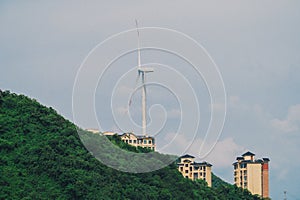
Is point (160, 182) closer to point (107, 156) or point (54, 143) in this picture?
point (107, 156)

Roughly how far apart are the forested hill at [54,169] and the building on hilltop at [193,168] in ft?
23.5

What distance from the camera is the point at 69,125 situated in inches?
1496

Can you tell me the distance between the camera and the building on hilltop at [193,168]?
159ft

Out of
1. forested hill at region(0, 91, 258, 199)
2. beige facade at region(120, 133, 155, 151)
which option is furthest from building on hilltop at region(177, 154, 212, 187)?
forested hill at region(0, 91, 258, 199)

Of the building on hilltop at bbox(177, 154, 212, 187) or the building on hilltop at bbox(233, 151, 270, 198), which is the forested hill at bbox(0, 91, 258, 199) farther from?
the building on hilltop at bbox(233, 151, 270, 198)

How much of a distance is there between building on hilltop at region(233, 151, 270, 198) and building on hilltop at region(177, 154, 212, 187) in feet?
6.52

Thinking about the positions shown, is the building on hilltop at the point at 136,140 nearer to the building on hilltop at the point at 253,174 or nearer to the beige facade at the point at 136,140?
the beige facade at the point at 136,140

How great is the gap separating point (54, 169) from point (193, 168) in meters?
17.3

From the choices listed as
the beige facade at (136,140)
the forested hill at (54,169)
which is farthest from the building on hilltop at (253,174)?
the forested hill at (54,169)

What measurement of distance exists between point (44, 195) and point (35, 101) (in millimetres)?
7942

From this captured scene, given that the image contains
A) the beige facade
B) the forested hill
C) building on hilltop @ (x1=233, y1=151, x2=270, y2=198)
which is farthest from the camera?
building on hilltop @ (x1=233, y1=151, x2=270, y2=198)

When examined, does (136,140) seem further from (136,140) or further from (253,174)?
(253,174)

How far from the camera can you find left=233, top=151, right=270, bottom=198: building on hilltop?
4828 cm

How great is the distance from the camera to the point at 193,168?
161 feet
